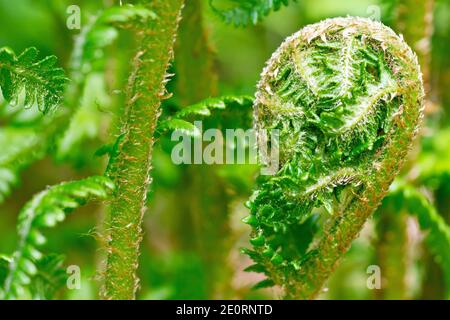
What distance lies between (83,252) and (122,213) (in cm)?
102

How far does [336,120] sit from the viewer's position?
2.73 feet

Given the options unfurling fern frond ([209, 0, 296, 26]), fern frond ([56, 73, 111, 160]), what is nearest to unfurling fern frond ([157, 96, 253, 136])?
unfurling fern frond ([209, 0, 296, 26])

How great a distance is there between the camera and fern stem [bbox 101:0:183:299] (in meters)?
0.85

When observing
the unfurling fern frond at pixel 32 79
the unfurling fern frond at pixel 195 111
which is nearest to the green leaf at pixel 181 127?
the unfurling fern frond at pixel 195 111

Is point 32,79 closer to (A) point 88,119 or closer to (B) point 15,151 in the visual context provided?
(B) point 15,151

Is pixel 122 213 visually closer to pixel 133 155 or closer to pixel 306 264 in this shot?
pixel 133 155

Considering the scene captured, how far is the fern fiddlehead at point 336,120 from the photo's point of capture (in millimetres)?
843

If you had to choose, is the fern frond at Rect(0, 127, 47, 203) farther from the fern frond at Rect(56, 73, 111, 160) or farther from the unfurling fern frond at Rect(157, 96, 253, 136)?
the unfurling fern frond at Rect(157, 96, 253, 136)

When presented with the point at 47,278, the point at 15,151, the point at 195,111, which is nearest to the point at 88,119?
the point at 15,151

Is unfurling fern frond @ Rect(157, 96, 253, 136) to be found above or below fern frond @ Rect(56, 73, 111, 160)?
below

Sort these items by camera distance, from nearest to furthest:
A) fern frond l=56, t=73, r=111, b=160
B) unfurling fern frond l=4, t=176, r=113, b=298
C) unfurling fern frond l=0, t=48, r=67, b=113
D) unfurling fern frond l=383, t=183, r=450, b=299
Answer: unfurling fern frond l=4, t=176, r=113, b=298
unfurling fern frond l=0, t=48, r=67, b=113
unfurling fern frond l=383, t=183, r=450, b=299
fern frond l=56, t=73, r=111, b=160

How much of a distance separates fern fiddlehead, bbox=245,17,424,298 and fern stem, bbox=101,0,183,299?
13 cm

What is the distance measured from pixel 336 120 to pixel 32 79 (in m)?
0.36
